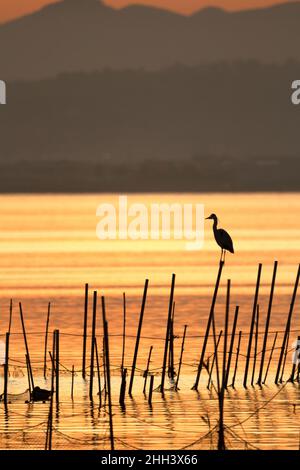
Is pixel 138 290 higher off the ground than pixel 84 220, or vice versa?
pixel 84 220

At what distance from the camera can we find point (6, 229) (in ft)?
451

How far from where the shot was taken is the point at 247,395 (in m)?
30.0

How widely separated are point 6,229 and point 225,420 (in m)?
111

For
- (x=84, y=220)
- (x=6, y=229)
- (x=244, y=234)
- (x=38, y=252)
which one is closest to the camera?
(x=38, y=252)

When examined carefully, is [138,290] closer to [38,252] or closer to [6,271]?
[6,271]

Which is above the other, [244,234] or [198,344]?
[244,234]

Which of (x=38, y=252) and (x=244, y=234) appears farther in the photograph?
(x=244, y=234)

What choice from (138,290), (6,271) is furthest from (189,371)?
(6,271)

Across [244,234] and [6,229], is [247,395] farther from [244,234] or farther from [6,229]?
[6,229]
